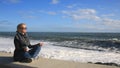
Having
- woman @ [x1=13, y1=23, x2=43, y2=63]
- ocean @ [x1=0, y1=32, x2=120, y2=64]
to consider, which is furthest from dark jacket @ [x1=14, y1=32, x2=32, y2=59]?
ocean @ [x1=0, y1=32, x2=120, y2=64]

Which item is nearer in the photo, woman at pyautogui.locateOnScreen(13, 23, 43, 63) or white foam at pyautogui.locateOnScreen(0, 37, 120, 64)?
woman at pyautogui.locateOnScreen(13, 23, 43, 63)

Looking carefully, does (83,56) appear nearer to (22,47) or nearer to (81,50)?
(81,50)

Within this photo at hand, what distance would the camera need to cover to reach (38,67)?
6547 millimetres

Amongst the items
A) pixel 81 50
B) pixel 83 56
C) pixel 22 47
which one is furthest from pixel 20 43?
pixel 81 50

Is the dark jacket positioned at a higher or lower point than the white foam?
higher

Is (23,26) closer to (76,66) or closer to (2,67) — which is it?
(2,67)

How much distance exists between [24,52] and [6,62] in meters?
0.65

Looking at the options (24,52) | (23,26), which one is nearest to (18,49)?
(24,52)

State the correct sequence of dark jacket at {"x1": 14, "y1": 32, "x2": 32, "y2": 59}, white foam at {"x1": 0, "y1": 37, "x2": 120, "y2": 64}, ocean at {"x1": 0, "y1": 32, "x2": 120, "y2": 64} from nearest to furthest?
dark jacket at {"x1": 14, "y1": 32, "x2": 32, "y2": 59} < white foam at {"x1": 0, "y1": 37, "x2": 120, "y2": 64} < ocean at {"x1": 0, "y1": 32, "x2": 120, "y2": 64}

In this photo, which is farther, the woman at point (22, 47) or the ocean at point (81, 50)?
the ocean at point (81, 50)

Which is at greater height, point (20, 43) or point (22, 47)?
point (20, 43)

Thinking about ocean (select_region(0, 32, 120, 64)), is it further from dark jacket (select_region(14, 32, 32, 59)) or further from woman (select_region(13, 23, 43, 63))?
dark jacket (select_region(14, 32, 32, 59))

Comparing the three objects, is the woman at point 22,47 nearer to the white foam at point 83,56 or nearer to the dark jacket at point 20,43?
the dark jacket at point 20,43

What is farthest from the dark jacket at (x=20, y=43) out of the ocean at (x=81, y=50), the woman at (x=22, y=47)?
the ocean at (x=81, y=50)
